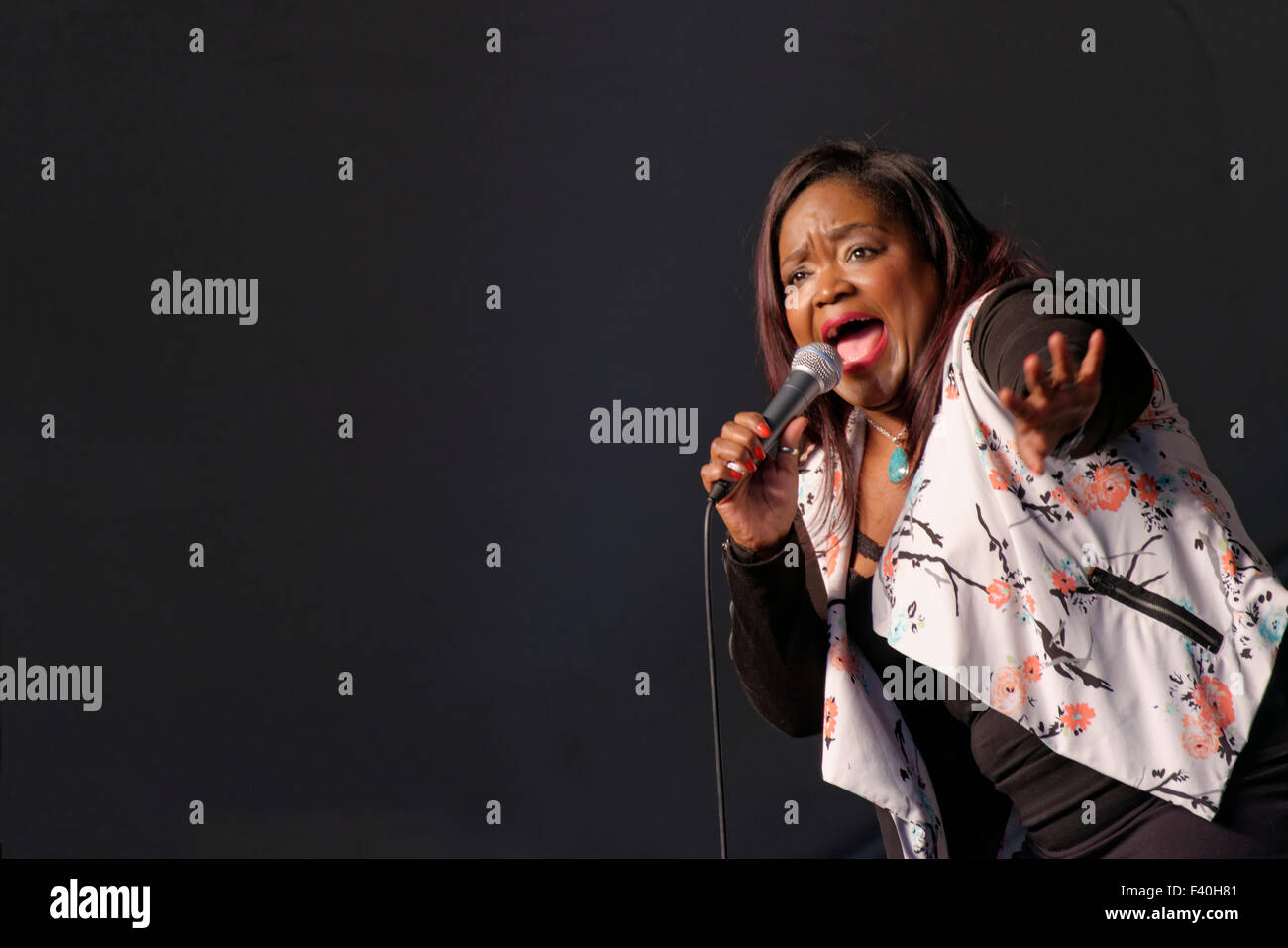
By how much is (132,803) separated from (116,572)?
408 mm

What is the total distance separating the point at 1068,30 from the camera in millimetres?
2135

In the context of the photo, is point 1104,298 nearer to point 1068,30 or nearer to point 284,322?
point 1068,30

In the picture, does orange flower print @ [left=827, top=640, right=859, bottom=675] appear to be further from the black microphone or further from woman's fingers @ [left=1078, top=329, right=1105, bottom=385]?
woman's fingers @ [left=1078, top=329, right=1105, bottom=385]

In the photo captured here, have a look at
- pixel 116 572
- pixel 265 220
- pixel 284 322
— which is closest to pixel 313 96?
pixel 265 220

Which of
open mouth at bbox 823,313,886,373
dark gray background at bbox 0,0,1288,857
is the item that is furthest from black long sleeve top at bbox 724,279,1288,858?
dark gray background at bbox 0,0,1288,857

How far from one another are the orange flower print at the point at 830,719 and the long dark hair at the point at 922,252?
230mm

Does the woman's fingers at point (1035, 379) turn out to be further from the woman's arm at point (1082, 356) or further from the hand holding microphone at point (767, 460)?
the hand holding microphone at point (767, 460)

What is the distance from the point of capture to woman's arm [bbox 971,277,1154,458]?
0.94 meters

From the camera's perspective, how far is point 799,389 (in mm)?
1137

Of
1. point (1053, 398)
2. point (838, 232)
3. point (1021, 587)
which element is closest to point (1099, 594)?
point (1021, 587)

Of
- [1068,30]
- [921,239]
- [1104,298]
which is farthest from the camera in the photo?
[1068,30]

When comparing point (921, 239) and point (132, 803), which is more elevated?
point (921, 239)

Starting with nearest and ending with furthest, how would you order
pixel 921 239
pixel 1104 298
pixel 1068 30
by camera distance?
1. pixel 921 239
2. pixel 1104 298
3. pixel 1068 30

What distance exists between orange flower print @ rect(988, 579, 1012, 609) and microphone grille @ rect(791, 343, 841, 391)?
0.81ft
